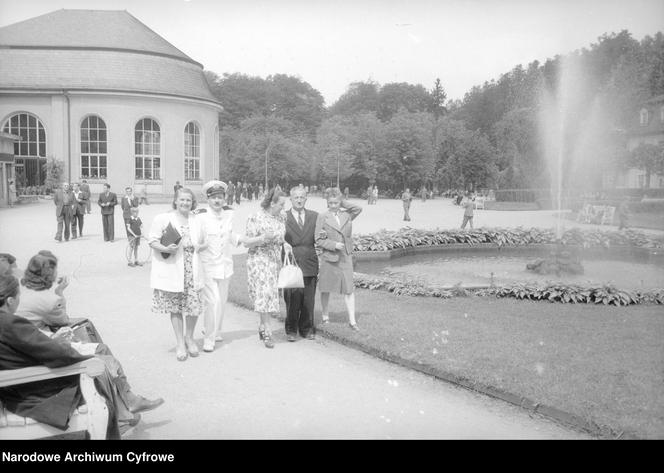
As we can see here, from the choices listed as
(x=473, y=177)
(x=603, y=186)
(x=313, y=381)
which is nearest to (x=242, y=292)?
(x=313, y=381)

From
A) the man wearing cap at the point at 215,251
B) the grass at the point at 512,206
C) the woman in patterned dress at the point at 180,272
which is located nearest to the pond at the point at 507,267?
the man wearing cap at the point at 215,251

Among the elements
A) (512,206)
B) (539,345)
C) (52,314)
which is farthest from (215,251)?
(512,206)

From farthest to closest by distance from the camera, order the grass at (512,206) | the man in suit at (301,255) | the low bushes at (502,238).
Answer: the grass at (512,206)
the low bushes at (502,238)
the man in suit at (301,255)

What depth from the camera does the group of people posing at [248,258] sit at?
23.1 ft

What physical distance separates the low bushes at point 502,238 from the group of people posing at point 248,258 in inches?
359

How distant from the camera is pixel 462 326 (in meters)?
8.40

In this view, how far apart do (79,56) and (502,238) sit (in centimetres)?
3684

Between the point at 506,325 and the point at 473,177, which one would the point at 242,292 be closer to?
the point at 506,325

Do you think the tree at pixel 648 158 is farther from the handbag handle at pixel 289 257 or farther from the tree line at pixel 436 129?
the handbag handle at pixel 289 257

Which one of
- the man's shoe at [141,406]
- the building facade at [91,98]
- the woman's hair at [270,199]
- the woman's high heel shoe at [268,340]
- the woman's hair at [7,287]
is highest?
the building facade at [91,98]

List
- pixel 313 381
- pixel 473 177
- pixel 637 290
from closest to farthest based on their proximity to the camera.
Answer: pixel 313 381 < pixel 637 290 < pixel 473 177

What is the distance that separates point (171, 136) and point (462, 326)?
4304cm

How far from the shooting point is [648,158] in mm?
45938

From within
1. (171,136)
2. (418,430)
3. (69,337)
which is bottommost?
(418,430)
